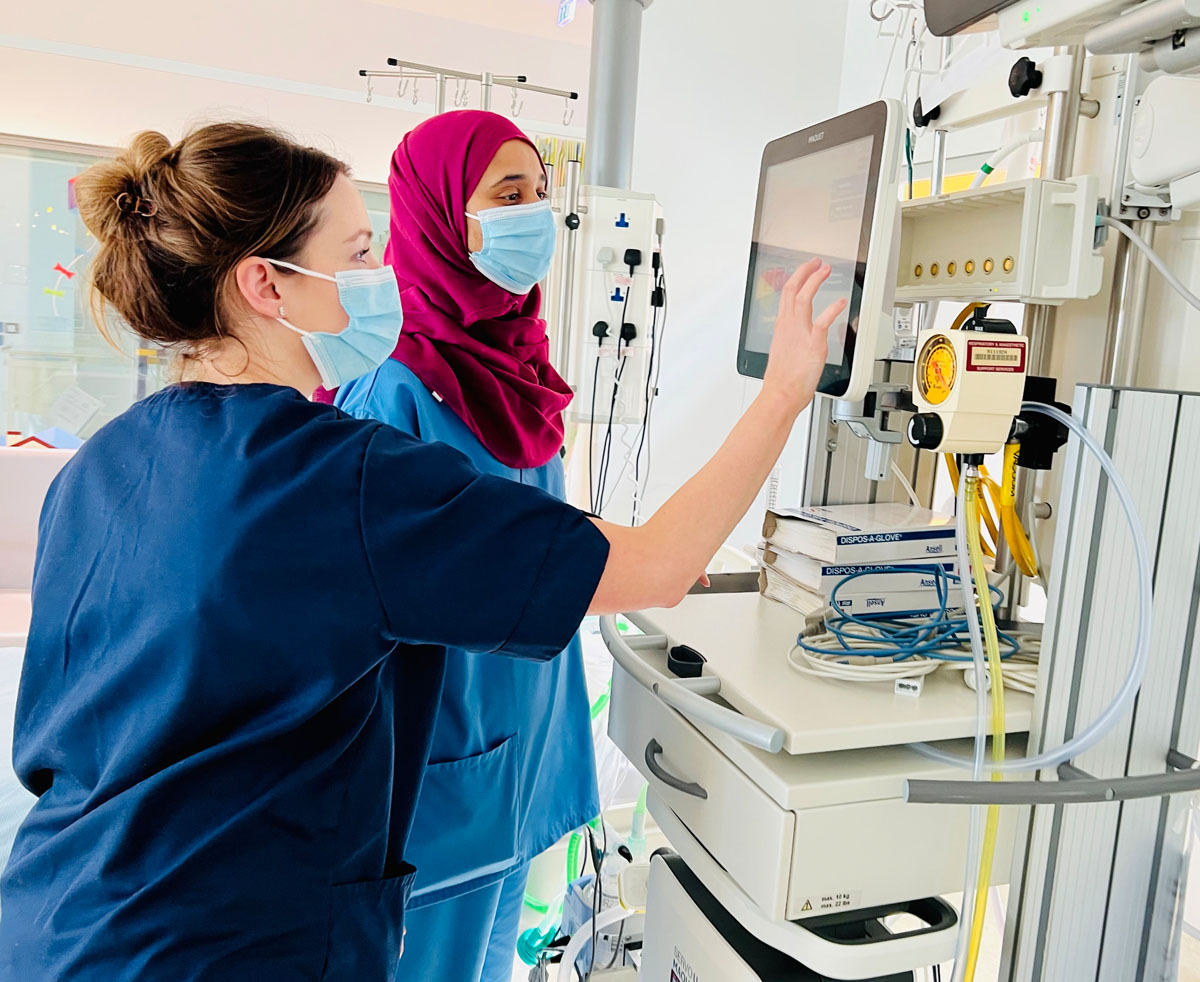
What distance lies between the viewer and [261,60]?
3859mm

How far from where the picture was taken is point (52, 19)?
3611 millimetres

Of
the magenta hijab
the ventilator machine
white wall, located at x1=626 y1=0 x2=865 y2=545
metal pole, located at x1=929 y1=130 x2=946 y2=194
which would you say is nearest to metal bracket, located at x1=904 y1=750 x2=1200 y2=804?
the ventilator machine

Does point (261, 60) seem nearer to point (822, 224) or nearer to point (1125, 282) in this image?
point (822, 224)

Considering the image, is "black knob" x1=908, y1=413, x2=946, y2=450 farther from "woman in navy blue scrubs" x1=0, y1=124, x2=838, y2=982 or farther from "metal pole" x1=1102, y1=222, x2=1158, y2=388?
"metal pole" x1=1102, y1=222, x2=1158, y2=388

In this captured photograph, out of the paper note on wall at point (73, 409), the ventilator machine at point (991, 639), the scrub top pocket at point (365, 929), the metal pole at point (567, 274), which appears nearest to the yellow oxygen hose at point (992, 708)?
the ventilator machine at point (991, 639)

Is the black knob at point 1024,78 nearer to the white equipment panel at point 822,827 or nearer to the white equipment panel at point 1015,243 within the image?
the white equipment panel at point 1015,243

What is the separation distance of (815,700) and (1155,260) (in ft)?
2.02

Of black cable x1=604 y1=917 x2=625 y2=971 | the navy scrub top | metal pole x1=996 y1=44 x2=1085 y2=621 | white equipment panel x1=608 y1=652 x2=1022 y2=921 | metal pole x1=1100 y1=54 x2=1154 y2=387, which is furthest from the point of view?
black cable x1=604 y1=917 x2=625 y2=971

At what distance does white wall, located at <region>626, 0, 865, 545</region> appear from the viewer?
4.02 m

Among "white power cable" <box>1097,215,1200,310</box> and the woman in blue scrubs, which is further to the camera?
the woman in blue scrubs

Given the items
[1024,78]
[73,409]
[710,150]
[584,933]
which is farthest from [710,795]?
[73,409]

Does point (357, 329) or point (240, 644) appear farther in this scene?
point (357, 329)

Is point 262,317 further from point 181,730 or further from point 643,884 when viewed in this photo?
point 643,884

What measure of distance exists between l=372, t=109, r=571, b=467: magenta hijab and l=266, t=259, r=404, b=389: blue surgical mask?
0.29 metres
